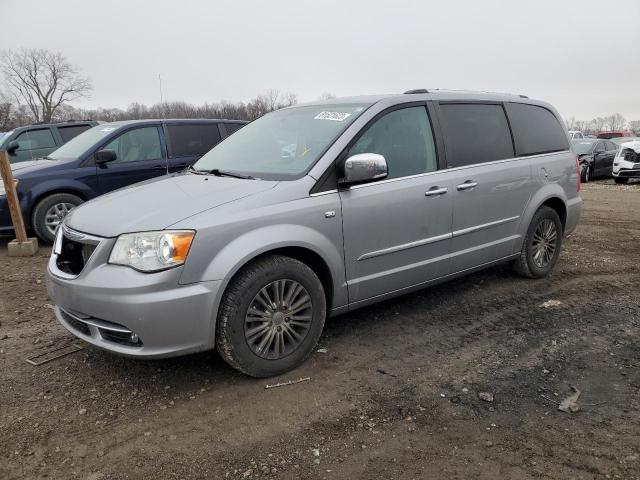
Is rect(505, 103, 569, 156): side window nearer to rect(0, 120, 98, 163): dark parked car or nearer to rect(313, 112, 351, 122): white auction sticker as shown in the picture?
rect(313, 112, 351, 122): white auction sticker

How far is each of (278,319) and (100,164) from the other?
17.0 feet

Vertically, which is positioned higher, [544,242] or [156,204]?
[156,204]

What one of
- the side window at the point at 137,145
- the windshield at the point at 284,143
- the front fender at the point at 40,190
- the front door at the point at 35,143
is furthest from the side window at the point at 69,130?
the windshield at the point at 284,143

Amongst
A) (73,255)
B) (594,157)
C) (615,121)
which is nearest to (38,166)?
(73,255)

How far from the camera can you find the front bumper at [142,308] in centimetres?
284

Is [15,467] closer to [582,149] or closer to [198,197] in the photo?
[198,197]

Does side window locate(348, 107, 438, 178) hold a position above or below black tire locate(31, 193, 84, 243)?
above

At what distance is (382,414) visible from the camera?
292cm

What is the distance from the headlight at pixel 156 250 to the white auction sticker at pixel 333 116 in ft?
5.09

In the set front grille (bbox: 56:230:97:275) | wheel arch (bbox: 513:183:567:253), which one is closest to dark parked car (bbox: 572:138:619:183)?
wheel arch (bbox: 513:183:567:253)

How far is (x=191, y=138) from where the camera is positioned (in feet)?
26.4

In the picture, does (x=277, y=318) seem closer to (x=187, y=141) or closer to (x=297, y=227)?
(x=297, y=227)

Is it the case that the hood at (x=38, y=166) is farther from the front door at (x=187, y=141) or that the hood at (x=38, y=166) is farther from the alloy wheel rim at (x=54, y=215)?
the front door at (x=187, y=141)

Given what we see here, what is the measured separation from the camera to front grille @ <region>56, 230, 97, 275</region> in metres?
3.15
